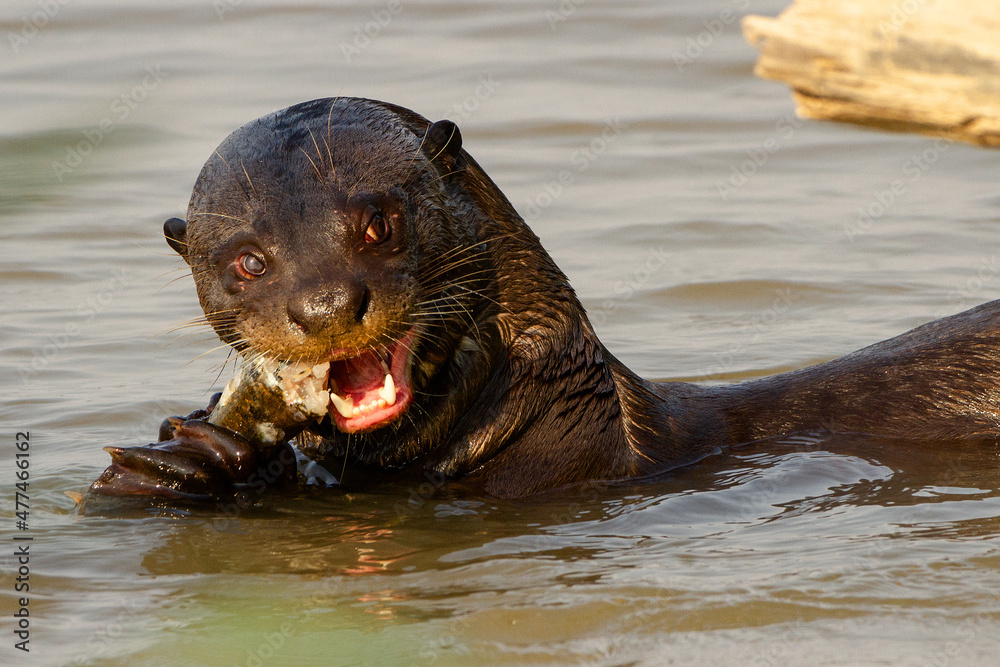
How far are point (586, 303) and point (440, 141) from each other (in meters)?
3.04

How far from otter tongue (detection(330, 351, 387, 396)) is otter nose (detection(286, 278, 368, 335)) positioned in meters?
0.32

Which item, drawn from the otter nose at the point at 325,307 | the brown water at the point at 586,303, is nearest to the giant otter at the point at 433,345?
the otter nose at the point at 325,307

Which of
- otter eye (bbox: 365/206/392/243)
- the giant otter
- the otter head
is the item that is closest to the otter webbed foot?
the giant otter

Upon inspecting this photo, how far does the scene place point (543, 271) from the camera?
427cm

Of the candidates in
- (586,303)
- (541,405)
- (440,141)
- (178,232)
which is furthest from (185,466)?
(586,303)

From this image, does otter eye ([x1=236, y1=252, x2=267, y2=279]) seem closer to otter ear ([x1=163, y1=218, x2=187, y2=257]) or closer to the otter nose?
the otter nose

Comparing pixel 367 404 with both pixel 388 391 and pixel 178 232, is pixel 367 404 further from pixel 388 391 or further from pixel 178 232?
pixel 178 232

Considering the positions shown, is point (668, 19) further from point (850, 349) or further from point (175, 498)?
point (175, 498)

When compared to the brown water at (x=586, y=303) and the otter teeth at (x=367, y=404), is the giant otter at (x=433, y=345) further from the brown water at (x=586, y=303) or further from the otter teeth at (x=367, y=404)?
the brown water at (x=586, y=303)

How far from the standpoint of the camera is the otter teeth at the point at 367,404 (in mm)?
3756

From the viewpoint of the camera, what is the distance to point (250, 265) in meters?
3.73

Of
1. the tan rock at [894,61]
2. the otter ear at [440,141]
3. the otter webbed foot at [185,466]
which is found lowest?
the otter webbed foot at [185,466]

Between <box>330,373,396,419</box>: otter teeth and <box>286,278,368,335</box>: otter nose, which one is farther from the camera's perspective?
<box>330,373,396,419</box>: otter teeth

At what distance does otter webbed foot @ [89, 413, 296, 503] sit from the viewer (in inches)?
155
